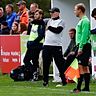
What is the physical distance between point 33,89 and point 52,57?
132cm

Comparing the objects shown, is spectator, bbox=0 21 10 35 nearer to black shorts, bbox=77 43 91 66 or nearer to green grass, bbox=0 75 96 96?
green grass, bbox=0 75 96 96

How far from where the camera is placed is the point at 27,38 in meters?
20.4

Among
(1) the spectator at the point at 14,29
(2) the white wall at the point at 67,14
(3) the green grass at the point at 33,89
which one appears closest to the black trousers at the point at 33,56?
(3) the green grass at the point at 33,89

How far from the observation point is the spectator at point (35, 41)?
61.4 feet

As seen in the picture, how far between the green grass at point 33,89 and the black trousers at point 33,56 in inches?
22.5

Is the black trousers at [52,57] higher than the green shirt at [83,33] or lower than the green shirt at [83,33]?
lower

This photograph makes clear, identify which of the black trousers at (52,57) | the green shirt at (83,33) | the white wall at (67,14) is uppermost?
the white wall at (67,14)

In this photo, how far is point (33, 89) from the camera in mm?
16609

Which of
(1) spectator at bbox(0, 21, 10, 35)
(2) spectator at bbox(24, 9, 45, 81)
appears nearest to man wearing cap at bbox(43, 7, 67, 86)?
(2) spectator at bbox(24, 9, 45, 81)

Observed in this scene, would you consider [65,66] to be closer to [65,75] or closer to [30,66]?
[65,75]

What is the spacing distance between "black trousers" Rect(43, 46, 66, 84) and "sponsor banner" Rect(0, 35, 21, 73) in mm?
3739

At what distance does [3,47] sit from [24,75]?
2.75 metres

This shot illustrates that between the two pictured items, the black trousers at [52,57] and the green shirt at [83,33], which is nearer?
the green shirt at [83,33]

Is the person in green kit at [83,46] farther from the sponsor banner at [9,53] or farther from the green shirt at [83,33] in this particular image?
the sponsor banner at [9,53]
